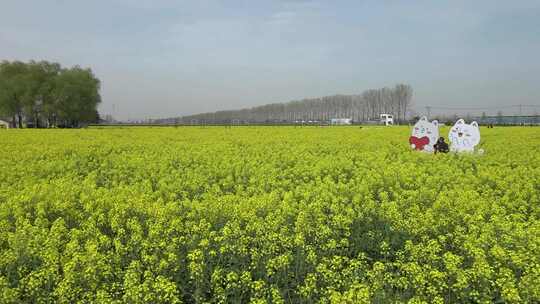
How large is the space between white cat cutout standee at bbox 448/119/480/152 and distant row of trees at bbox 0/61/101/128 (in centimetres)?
6812

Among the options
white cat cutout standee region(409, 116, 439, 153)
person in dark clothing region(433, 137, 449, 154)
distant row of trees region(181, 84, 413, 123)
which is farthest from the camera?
distant row of trees region(181, 84, 413, 123)

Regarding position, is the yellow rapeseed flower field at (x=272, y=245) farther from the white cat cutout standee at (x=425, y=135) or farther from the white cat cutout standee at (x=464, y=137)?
the white cat cutout standee at (x=425, y=135)

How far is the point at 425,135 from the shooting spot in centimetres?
1800

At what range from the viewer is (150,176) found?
11.7 metres

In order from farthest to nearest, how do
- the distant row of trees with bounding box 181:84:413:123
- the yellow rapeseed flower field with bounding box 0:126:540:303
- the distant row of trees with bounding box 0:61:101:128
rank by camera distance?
the distant row of trees with bounding box 181:84:413:123
the distant row of trees with bounding box 0:61:101:128
the yellow rapeseed flower field with bounding box 0:126:540:303

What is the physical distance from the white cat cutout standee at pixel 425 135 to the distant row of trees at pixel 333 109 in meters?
91.1

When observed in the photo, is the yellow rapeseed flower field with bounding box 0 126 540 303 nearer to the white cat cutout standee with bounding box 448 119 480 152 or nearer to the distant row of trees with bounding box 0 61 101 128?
the white cat cutout standee with bounding box 448 119 480 152

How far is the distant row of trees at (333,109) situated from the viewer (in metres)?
127

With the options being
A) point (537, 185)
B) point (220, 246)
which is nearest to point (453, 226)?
point (220, 246)

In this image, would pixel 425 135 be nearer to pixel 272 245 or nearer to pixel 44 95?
pixel 272 245

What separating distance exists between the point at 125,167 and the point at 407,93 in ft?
402

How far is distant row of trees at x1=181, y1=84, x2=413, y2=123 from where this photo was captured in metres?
127

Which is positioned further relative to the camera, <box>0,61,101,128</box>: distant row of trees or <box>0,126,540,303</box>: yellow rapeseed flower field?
<box>0,61,101,128</box>: distant row of trees

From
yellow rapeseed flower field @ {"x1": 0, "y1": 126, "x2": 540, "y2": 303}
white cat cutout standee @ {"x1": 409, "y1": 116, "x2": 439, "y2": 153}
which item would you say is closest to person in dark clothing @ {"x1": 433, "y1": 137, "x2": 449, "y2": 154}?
white cat cutout standee @ {"x1": 409, "y1": 116, "x2": 439, "y2": 153}
